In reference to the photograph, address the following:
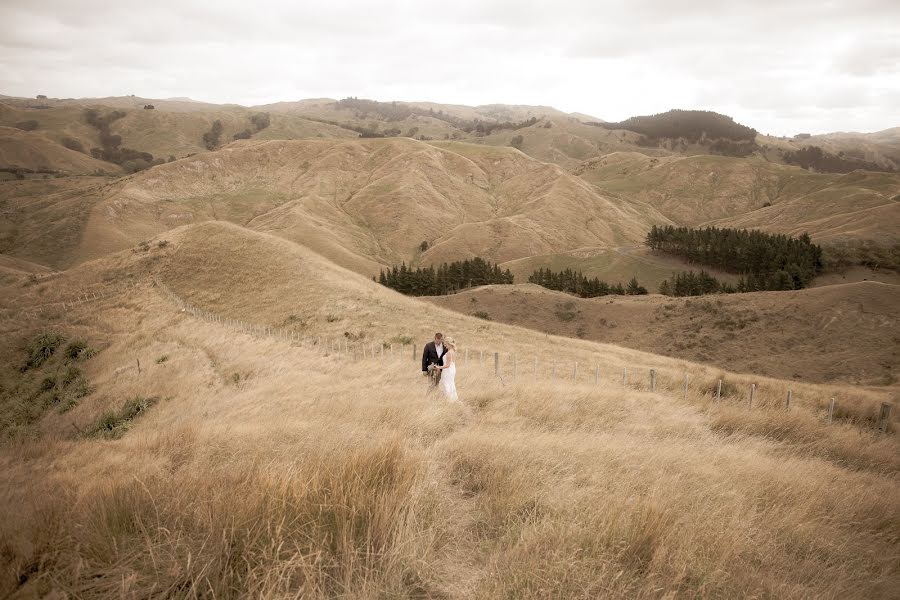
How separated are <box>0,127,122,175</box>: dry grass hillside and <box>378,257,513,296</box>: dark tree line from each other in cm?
16235

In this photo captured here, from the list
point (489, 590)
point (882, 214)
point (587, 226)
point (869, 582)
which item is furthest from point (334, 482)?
point (587, 226)

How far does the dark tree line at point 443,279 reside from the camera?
92.4 metres

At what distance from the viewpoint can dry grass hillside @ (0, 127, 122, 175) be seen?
16912 centimetres

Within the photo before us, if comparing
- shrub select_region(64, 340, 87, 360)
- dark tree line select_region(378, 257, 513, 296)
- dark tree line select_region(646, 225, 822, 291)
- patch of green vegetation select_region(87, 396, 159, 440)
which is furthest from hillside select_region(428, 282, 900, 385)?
patch of green vegetation select_region(87, 396, 159, 440)

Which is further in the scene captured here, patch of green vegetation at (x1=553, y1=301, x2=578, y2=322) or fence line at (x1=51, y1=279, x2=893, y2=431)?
patch of green vegetation at (x1=553, y1=301, x2=578, y2=322)

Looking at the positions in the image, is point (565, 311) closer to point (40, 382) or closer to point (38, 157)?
point (40, 382)

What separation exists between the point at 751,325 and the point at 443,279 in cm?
5594

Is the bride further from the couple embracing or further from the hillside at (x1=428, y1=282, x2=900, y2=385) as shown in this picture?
the hillside at (x1=428, y1=282, x2=900, y2=385)

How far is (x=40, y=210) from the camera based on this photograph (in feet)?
405

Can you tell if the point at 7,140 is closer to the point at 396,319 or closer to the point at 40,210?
the point at 40,210

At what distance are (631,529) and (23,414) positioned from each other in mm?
24278

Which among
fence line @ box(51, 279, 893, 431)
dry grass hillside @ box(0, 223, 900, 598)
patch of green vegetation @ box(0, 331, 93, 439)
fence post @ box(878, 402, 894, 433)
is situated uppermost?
dry grass hillside @ box(0, 223, 900, 598)

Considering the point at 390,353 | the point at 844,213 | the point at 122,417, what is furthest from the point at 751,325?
the point at 844,213

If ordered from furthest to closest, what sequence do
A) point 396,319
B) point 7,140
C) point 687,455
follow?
1. point 7,140
2. point 396,319
3. point 687,455
